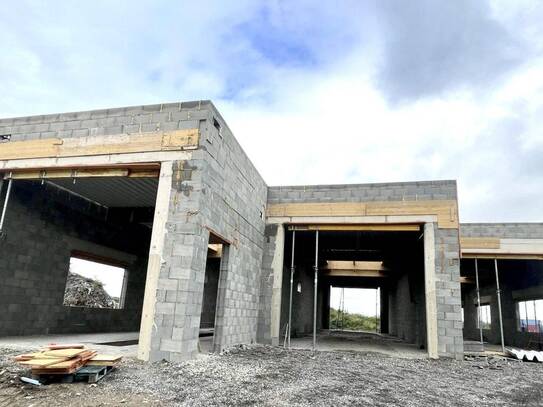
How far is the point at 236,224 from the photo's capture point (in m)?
10.1

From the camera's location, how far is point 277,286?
39.5ft

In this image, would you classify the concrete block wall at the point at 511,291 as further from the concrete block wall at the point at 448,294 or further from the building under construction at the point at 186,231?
the concrete block wall at the point at 448,294

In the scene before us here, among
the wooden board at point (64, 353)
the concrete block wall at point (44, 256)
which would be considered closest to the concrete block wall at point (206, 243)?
the wooden board at point (64, 353)

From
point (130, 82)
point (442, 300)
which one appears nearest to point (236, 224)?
point (130, 82)

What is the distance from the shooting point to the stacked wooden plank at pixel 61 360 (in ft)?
17.6

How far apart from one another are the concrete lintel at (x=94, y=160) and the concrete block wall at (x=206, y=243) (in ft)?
0.91

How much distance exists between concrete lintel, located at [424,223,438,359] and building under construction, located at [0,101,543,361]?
31 mm

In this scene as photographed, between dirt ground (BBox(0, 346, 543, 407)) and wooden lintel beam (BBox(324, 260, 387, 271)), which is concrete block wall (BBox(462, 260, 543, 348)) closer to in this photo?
wooden lintel beam (BBox(324, 260, 387, 271))

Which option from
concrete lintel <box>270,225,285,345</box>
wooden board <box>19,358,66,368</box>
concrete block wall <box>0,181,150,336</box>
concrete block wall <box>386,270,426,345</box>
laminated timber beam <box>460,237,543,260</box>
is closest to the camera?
wooden board <box>19,358,66,368</box>

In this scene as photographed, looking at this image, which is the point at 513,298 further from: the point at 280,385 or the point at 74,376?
the point at 74,376

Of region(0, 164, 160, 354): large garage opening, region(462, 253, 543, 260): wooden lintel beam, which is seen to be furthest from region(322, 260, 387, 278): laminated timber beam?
region(0, 164, 160, 354): large garage opening

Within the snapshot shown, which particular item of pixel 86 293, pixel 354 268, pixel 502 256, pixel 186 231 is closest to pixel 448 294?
pixel 502 256

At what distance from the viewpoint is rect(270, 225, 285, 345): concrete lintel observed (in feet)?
38.3

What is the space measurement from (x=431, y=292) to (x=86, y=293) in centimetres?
1529
